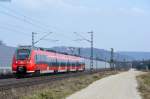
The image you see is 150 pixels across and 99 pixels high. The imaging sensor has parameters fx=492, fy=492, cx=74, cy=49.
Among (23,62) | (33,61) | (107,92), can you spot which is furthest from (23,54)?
(107,92)

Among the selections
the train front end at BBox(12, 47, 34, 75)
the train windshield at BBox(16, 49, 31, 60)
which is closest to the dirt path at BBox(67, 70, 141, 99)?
the train front end at BBox(12, 47, 34, 75)

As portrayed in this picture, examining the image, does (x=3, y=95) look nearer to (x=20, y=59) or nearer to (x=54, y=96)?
(x=54, y=96)

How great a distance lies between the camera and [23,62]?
46281 mm

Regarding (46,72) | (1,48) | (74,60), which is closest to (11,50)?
(1,48)

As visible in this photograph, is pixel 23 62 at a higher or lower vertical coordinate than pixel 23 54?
lower

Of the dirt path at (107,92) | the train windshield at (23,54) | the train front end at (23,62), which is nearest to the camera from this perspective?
the dirt path at (107,92)

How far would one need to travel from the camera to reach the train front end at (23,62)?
46.0 metres

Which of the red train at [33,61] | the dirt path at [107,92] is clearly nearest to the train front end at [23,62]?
the red train at [33,61]

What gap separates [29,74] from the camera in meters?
47.9

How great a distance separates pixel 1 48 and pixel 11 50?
A: 452 centimetres

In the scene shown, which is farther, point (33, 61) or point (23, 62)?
point (33, 61)

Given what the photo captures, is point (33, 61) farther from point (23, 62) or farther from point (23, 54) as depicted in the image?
point (23, 54)

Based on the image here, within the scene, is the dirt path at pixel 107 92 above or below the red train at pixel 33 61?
below

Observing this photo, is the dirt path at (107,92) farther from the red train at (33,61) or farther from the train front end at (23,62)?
the red train at (33,61)
